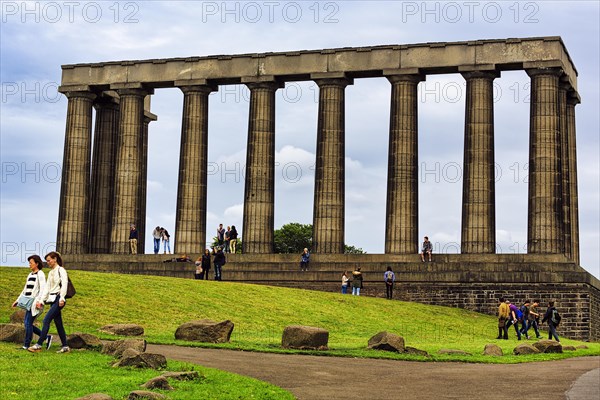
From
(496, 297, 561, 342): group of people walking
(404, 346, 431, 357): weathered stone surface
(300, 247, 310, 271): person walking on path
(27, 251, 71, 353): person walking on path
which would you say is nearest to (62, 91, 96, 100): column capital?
(300, 247, 310, 271): person walking on path

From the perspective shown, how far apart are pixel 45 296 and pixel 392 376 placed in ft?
32.2

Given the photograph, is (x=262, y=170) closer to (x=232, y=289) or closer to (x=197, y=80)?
(x=197, y=80)

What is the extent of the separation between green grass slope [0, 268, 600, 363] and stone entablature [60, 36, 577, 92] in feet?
63.0

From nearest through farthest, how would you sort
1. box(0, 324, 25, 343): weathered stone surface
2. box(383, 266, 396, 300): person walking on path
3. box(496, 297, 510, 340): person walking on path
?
box(0, 324, 25, 343): weathered stone surface
box(496, 297, 510, 340): person walking on path
box(383, 266, 396, 300): person walking on path

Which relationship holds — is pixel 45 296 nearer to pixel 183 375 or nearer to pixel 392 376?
pixel 183 375

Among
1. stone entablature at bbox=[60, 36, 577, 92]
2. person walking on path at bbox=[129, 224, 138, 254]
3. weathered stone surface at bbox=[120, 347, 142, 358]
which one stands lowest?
weathered stone surface at bbox=[120, 347, 142, 358]

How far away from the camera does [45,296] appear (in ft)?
97.1

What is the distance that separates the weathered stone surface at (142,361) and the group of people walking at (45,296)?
96.0 inches

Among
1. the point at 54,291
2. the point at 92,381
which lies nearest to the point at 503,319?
the point at 54,291

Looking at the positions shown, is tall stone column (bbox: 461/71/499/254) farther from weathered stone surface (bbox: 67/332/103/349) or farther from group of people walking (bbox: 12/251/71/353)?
group of people walking (bbox: 12/251/71/353)

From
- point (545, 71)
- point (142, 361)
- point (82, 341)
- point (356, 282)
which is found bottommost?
point (142, 361)

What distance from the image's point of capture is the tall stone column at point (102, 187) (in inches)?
3354

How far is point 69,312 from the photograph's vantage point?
4303cm

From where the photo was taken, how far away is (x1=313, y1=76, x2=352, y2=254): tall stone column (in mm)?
74125
